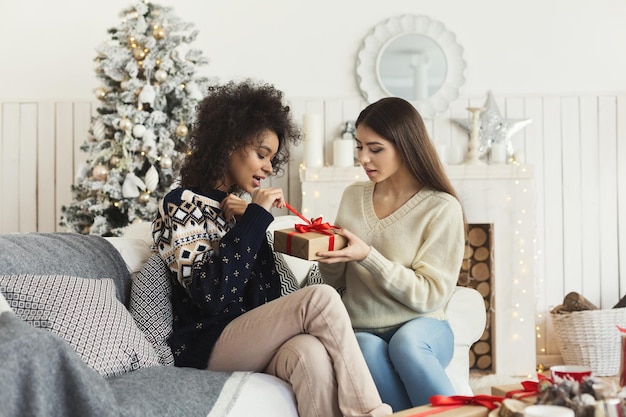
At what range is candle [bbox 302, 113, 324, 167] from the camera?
12.9 ft

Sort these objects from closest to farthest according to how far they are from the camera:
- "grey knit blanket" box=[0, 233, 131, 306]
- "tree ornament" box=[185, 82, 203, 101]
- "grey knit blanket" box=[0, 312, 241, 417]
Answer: "grey knit blanket" box=[0, 312, 241, 417]
"grey knit blanket" box=[0, 233, 131, 306]
"tree ornament" box=[185, 82, 203, 101]

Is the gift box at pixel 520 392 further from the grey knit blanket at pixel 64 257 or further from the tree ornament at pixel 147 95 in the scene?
the tree ornament at pixel 147 95

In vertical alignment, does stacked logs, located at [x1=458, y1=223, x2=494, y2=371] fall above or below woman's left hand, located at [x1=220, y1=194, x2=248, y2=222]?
below

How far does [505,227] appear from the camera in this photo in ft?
12.7

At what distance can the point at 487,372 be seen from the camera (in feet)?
12.9

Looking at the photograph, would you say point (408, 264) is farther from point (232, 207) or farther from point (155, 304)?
point (155, 304)

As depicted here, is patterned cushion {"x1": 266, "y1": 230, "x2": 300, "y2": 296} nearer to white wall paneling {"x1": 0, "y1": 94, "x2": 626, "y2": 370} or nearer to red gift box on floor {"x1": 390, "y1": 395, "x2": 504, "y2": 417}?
red gift box on floor {"x1": 390, "y1": 395, "x2": 504, "y2": 417}

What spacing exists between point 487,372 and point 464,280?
1.65ft

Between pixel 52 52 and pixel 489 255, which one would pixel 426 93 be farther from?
pixel 52 52

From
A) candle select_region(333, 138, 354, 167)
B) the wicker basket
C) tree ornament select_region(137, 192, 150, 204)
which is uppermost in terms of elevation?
candle select_region(333, 138, 354, 167)

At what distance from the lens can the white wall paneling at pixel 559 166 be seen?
163 inches

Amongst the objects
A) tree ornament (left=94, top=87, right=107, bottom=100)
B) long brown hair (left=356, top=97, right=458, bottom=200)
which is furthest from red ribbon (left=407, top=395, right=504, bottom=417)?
tree ornament (left=94, top=87, right=107, bottom=100)

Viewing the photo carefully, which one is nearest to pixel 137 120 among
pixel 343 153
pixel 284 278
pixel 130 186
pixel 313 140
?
pixel 130 186

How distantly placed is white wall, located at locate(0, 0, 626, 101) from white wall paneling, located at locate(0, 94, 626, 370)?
0.09 metres
